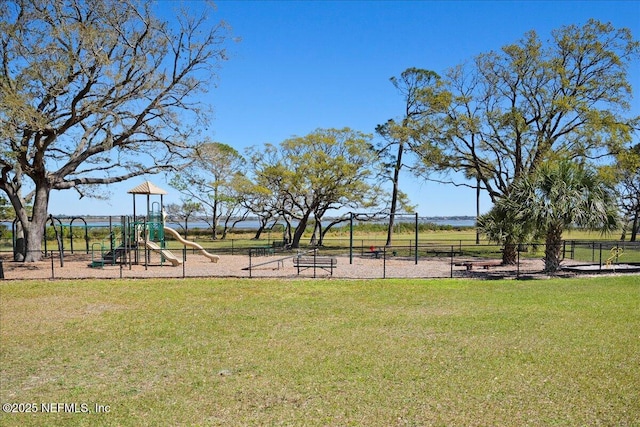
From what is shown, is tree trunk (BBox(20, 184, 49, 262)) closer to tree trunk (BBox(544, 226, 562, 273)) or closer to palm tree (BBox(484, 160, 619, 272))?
palm tree (BBox(484, 160, 619, 272))

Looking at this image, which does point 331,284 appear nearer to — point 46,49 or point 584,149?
point 46,49

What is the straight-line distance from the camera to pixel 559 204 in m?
18.9

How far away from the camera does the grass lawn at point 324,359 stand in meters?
6.03

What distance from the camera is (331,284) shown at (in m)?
17.2

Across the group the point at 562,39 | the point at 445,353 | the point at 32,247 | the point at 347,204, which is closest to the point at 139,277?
the point at 32,247

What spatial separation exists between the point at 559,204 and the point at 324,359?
14.1m

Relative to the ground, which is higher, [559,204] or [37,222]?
[559,204]

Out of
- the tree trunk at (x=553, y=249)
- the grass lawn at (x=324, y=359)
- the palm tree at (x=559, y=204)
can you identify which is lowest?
the grass lawn at (x=324, y=359)

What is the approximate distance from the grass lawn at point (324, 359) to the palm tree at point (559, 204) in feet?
17.0

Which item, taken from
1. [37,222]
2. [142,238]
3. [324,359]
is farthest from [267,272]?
[37,222]

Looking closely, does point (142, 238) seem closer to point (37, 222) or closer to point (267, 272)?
point (37, 222)

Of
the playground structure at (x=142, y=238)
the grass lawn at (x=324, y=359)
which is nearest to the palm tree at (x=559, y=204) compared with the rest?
the grass lawn at (x=324, y=359)

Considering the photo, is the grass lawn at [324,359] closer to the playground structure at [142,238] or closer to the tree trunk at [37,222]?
the playground structure at [142,238]

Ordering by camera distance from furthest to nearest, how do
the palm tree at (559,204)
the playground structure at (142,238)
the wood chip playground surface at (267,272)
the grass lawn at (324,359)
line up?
the playground structure at (142,238)
the wood chip playground surface at (267,272)
the palm tree at (559,204)
the grass lawn at (324,359)
